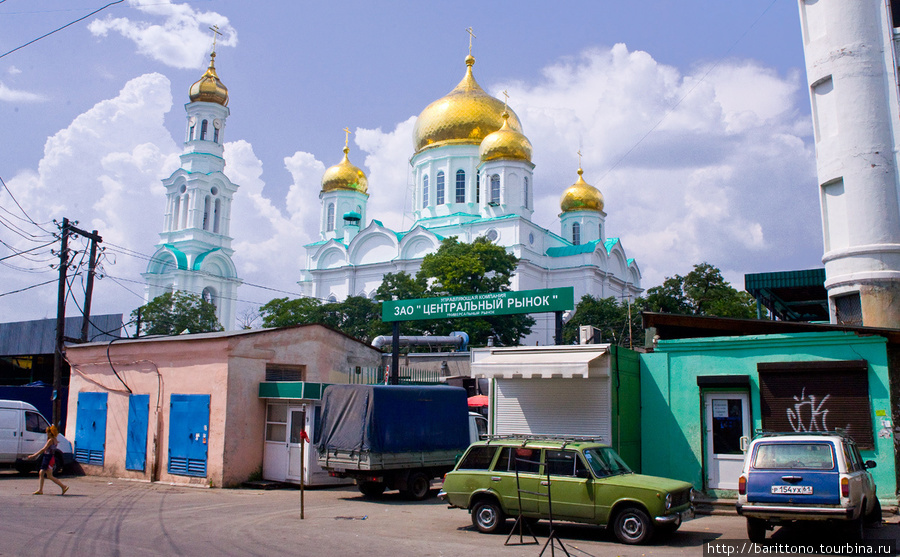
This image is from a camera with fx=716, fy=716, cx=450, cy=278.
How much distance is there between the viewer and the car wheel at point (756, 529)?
8898 mm

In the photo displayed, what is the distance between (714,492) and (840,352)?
3.21m

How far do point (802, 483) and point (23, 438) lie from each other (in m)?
17.0

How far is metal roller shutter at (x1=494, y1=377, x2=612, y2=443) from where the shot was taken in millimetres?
13261

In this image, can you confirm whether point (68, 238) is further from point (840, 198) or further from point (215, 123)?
point (215, 123)

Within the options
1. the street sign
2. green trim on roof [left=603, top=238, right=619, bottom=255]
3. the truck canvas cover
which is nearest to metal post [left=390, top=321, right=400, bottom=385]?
the street sign

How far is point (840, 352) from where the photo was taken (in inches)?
474

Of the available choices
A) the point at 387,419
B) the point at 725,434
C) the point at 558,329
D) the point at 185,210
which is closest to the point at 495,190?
the point at 185,210

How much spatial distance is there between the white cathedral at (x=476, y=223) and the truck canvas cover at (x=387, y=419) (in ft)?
109

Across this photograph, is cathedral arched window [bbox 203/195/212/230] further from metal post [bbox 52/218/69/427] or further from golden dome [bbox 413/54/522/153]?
metal post [bbox 52/218/69/427]

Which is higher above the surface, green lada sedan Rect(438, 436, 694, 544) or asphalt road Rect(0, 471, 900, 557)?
green lada sedan Rect(438, 436, 694, 544)

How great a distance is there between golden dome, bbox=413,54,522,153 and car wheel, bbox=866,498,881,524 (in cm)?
4560

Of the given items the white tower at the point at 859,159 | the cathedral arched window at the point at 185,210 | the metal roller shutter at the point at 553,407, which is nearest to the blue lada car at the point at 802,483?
the metal roller shutter at the point at 553,407

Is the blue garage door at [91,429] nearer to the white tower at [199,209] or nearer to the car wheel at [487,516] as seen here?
the car wheel at [487,516]

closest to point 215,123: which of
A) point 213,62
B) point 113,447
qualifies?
point 213,62
